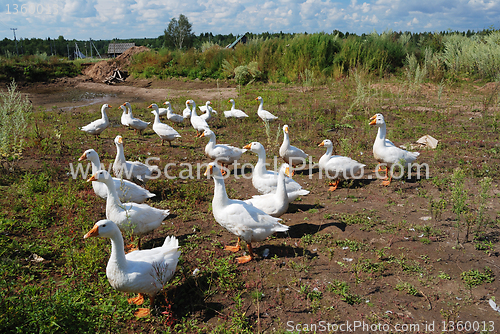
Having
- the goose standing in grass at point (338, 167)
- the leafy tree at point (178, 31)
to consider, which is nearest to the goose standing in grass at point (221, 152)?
the goose standing in grass at point (338, 167)

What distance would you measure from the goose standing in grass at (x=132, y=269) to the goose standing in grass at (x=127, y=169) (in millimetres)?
2967

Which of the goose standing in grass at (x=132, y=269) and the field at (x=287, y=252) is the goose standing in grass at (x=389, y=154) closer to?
the field at (x=287, y=252)

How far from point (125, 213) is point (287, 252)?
2.52m

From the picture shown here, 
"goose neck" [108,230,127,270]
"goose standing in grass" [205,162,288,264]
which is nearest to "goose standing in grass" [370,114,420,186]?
"goose standing in grass" [205,162,288,264]

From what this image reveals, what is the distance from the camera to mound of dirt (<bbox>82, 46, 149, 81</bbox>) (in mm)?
26241

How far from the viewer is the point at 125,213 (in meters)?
4.68

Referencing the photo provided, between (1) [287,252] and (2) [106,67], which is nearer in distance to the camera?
(1) [287,252]

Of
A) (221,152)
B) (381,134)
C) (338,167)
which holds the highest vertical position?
(381,134)

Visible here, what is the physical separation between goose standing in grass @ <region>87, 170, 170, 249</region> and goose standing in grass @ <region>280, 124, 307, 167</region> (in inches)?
148

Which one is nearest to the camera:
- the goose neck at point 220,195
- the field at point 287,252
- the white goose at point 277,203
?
the field at point 287,252

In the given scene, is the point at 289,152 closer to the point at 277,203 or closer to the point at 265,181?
the point at 265,181

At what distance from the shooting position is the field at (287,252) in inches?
137

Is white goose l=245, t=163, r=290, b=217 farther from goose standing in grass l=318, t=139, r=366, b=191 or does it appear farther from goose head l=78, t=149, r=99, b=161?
goose head l=78, t=149, r=99, b=161

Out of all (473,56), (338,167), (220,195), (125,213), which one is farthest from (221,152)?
(473,56)
